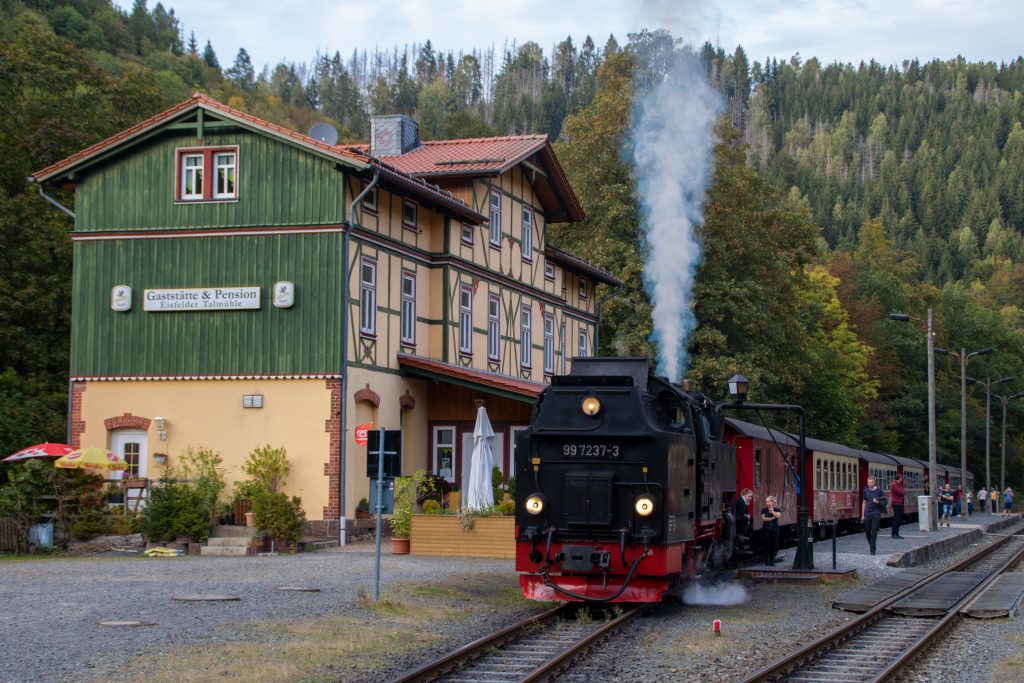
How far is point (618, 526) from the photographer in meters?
14.5

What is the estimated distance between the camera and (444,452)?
1200 inches

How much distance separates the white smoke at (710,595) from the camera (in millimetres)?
16875

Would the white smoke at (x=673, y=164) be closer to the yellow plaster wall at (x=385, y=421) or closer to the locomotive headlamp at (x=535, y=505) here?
the yellow plaster wall at (x=385, y=421)

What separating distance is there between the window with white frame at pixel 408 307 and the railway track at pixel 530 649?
587 inches

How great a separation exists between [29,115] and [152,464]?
16.1 meters

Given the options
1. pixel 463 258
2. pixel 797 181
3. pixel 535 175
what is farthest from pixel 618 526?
pixel 797 181

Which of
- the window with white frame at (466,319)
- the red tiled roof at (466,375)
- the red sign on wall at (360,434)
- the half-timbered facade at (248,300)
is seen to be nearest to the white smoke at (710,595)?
the half-timbered facade at (248,300)

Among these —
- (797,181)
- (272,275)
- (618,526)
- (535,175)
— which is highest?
(797,181)

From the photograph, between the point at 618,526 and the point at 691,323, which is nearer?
the point at 618,526

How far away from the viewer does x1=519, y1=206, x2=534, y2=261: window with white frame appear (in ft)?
117

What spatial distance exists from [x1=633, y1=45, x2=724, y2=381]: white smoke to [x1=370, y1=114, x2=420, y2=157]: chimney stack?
420 inches

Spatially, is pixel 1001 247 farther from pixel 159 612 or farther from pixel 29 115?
pixel 159 612

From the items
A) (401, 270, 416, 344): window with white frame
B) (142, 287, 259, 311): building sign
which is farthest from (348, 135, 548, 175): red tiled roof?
(142, 287, 259, 311): building sign

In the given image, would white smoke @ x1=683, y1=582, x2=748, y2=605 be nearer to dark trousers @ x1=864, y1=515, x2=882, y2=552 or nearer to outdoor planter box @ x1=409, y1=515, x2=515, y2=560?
outdoor planter box @ x1=409, y1=515, x2=515, y2=560
